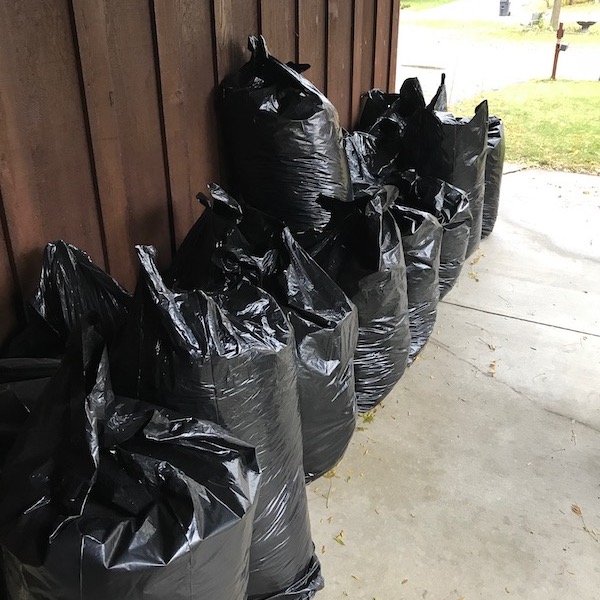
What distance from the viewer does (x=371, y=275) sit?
78.4 inches

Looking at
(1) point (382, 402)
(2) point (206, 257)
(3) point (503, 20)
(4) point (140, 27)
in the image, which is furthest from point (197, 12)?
(3) point (503, 20)

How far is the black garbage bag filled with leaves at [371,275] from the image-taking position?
6.54 ft

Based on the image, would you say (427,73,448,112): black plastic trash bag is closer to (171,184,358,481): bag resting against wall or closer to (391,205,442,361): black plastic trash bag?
(391,205,442,361): black plastic trash bag

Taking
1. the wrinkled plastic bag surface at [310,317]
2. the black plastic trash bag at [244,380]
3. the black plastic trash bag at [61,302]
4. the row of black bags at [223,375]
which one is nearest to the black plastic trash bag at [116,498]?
the row of black bags at [223,375]

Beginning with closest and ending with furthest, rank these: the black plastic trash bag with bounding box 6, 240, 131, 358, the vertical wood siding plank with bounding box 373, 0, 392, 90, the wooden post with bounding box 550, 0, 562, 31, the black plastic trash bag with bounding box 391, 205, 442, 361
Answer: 1. the black plastic trash bag with bounding box 6, 240, 131, 358
2. the black plastic trash bag with bounding box 391, 205, 442, 361
3. the vertical wood siding plank with bounding box 373, 0, 392, 90
4. the wooden post with bounding box 550, 0, 562, 31

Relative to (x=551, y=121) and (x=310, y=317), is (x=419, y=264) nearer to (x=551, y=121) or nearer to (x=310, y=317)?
(x=310, y=317)

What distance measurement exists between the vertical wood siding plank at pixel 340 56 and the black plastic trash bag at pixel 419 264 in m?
0.96

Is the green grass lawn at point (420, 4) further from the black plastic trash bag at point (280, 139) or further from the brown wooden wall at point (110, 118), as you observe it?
the black plastic trash bag at point (280, 139)

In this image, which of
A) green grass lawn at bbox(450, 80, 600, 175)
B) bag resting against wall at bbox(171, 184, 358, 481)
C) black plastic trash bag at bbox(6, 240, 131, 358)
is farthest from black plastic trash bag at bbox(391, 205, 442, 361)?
green grass lawn at bbox(450, 80, 600, 175)

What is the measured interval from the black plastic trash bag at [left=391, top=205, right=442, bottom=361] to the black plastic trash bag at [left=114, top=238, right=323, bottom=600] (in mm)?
943

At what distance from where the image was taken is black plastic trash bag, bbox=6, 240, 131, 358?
1601 mm

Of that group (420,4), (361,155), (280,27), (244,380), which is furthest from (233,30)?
(420,4)

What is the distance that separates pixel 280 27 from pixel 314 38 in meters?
0.31

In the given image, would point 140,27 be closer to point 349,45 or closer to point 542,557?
point 349,45
